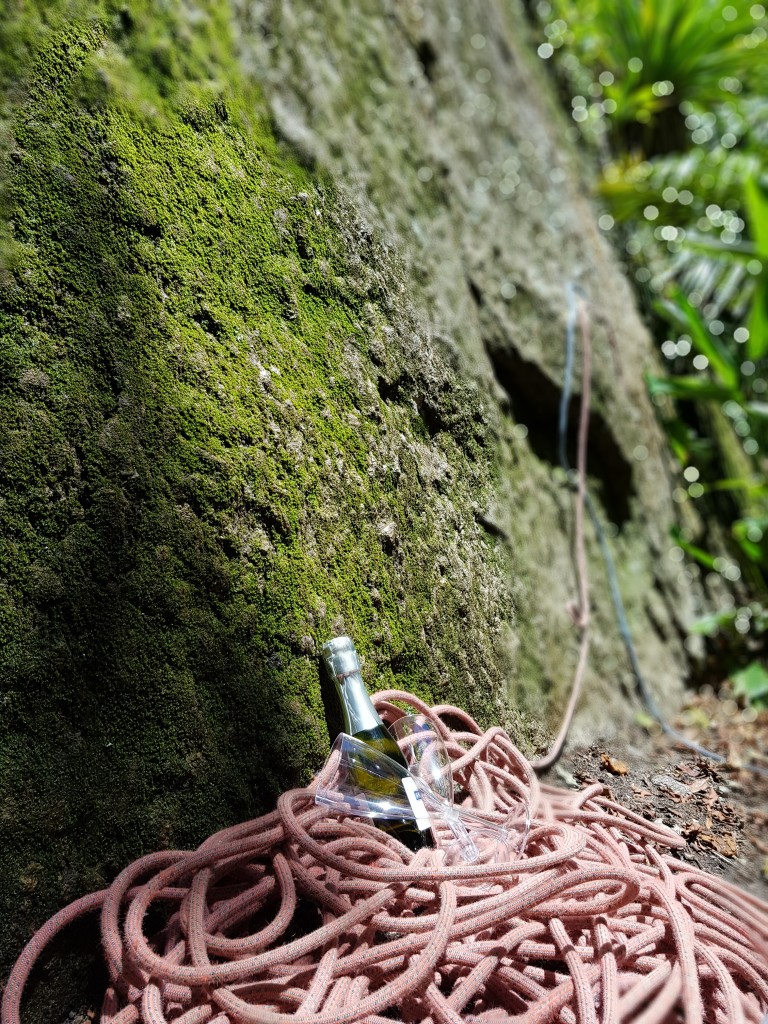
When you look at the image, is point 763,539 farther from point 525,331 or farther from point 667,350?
point 525,331

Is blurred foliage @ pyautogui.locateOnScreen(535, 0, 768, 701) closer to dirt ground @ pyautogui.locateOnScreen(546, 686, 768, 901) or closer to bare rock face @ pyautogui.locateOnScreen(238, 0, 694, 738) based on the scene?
bare rock face @ pyautogui.locateOnScreen(238, 0, 694, 738)

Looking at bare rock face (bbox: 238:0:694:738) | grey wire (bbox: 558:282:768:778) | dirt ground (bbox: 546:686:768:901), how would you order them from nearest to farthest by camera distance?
Answer: dirt ground (bbox: 546:686:768:901) < bare rock face (bbox: 238:0:694:738) < grey wire (bbox: 558:282:768:778)

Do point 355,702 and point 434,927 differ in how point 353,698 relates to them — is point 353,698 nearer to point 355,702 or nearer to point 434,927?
point 355,702

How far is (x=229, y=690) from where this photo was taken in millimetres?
748

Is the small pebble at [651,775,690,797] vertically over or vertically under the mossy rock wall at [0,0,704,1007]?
under

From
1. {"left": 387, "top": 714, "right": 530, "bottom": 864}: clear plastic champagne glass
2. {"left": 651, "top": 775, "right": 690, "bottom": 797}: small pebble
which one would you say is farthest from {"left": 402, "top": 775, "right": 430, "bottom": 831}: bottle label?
{"left": 651, "top": 775, "right": 690, "bottom": 797}: small pebble

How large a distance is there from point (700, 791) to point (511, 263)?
1.49 metres

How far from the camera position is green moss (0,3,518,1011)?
0.68 metres

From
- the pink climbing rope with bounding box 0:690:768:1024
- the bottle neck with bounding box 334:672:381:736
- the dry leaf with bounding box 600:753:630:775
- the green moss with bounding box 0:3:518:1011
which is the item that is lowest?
the pink climbing rope with bounding box 0:690:768:1024

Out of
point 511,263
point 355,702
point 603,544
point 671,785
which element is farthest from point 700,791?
point 511,263

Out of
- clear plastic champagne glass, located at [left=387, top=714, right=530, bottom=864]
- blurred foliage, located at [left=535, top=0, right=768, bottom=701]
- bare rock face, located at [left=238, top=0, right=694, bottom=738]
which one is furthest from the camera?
blurred foliage, located at [left=535, top=0, right=768, bottom=701]

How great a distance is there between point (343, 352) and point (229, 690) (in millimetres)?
443

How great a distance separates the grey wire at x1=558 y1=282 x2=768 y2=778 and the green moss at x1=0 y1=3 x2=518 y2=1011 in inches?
16.5

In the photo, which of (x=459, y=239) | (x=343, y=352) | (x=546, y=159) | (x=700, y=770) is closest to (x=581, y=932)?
(x=700, y=770)
